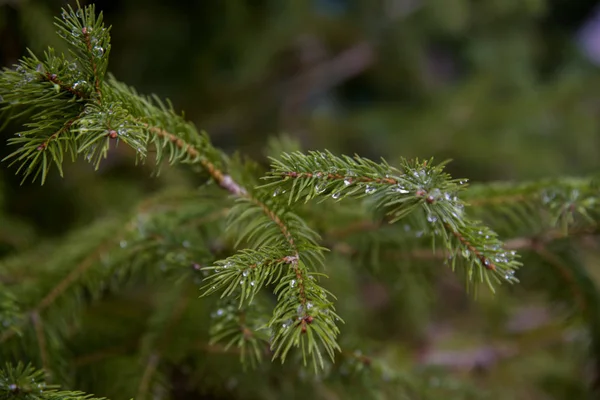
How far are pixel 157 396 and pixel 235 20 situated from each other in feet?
3.44

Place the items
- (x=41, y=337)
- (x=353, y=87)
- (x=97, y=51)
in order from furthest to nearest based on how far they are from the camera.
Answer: (x=353, y=87) → (x=41, y=337) → (x=97, y=51)

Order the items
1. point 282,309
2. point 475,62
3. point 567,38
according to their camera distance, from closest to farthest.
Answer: point 282,309, point 475,62, point 567,38

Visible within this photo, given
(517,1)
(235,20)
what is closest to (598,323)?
(517,1)

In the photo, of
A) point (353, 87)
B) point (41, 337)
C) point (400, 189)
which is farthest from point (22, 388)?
point (353, 87)

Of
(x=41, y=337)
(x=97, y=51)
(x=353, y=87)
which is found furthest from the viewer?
(x=353, y=87)

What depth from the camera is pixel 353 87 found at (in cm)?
208

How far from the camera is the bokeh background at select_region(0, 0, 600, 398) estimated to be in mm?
1315

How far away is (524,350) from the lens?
121cm

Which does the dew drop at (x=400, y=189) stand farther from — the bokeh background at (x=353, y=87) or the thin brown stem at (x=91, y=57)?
the bokeh background at (x=353, y=87)

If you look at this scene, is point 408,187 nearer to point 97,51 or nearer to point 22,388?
point 97,51

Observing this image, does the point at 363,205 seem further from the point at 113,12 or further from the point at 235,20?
the point at 113,12

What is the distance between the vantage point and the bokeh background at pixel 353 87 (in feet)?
4.32

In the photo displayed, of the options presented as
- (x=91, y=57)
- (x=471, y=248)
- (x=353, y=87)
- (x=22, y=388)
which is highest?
(x=353, y=87)

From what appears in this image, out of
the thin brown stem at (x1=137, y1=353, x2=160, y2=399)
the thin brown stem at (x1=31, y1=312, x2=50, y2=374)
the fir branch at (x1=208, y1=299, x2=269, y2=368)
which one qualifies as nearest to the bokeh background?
the thin brown stem at (x1=31, y1=312, x2=50, y2=374)
